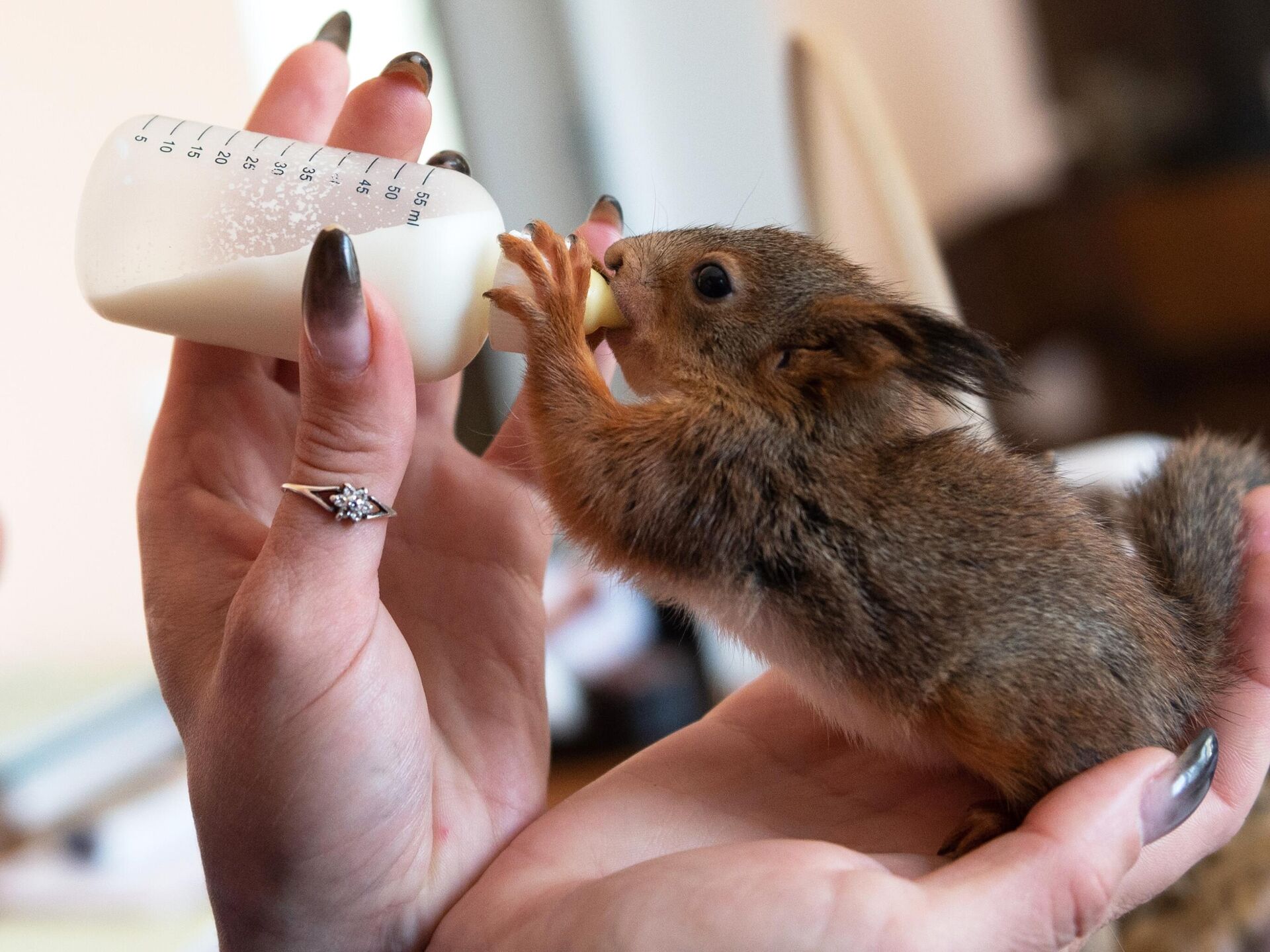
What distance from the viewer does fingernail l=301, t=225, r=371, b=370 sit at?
0.83m

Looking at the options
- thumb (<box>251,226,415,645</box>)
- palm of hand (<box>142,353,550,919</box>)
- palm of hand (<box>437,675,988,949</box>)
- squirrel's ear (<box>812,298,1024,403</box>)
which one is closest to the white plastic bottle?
thumb (<box>251,226,415,645</box>)

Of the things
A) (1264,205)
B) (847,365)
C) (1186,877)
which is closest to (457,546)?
(847,365)

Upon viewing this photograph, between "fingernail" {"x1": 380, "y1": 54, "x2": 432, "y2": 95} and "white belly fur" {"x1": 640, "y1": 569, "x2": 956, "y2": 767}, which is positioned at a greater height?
"fingernail" {"x1": 380, "y1": 54, "x2": 432, "y2": 95}

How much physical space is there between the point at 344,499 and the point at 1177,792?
28.0 inches

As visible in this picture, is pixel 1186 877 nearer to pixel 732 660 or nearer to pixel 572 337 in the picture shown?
pixel 572 337

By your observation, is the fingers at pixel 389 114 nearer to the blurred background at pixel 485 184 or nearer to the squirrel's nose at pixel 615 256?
the squirrel's nose at pixel 615 256

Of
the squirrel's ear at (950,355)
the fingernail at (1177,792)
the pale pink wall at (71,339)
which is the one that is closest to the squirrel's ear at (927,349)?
the squirrel's ear at (950,355)

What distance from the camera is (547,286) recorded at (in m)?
1.07

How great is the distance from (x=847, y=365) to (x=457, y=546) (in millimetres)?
517

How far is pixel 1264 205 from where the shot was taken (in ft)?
13.6

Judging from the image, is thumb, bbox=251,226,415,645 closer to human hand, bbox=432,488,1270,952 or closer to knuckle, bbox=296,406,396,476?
knuckle, bbox=296,406,396,476

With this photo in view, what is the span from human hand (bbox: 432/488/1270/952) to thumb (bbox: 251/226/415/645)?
1.08ft

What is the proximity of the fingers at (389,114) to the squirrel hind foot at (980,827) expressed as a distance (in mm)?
904

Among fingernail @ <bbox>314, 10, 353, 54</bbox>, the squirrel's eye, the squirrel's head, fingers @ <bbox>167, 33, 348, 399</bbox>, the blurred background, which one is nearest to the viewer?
the squirrel's head
